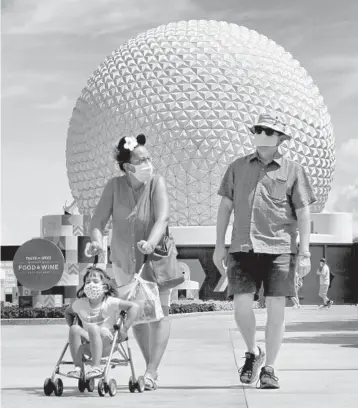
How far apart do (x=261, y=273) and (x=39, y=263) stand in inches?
549

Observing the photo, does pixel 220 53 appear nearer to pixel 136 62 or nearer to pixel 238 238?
pixel 136 62

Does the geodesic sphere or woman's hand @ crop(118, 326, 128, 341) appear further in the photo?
the geodesic sphere

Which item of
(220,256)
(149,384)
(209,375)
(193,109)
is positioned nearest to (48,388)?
(149,384)

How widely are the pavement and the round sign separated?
6.87 metres

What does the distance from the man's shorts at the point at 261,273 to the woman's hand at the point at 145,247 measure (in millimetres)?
779

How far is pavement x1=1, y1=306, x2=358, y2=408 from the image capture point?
7.17m

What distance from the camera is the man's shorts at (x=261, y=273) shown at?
8258mm

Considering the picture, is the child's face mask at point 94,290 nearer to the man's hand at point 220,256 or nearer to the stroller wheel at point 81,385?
the stroller wheel at point 81,385

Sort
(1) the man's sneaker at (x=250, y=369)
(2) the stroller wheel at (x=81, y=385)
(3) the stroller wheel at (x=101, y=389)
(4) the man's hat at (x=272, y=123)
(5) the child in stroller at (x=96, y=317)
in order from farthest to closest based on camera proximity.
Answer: (4) the man's hat at (x=272, y=123) < (1) the man's sneaker at (x=250, y=369) < (5) the child in stroller at (x=96, y=317) < (2) the stroller wheel at (x=81, y=385) < (3) the stroller wheel at (x=101, y=389)

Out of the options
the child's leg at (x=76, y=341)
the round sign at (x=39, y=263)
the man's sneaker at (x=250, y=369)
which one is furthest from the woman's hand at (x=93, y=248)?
the round sign at (x=39, y=263)

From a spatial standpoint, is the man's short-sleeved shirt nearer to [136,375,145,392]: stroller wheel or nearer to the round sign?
[136,375,145,392]: stroller wheel

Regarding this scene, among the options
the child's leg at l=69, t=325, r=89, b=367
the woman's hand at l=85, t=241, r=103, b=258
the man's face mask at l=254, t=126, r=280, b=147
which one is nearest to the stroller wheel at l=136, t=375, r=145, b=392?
the child's leg at l=69, t=325, r=89, b=367

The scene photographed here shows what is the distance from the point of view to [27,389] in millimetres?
7938

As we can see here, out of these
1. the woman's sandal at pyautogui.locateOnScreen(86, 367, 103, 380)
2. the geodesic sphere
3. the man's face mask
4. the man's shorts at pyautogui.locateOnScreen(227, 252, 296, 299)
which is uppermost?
the geodesic sphere
